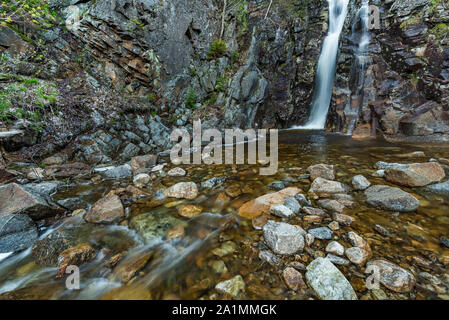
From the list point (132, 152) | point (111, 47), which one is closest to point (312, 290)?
point (132, 152)

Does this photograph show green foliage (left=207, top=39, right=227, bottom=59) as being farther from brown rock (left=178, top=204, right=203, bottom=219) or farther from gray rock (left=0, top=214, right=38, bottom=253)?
gray rock (left=0, top=214, right=38, bottom=253)

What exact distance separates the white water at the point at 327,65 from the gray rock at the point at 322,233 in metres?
13.5

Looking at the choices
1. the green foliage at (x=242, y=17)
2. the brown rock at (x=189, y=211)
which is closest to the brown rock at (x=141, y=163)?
the brown rock at (x=189, y=211)

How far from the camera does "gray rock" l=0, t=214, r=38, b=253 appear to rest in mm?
2182

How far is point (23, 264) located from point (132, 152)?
4.83m

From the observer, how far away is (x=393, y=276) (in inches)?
58.6

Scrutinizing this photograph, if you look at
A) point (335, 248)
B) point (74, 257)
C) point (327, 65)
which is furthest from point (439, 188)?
point (327, 65)

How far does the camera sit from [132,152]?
6414 millimetres

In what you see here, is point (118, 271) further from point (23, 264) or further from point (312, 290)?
point (312, 290)

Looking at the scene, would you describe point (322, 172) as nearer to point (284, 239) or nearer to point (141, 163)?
point (284, 239)

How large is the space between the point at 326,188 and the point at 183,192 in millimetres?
2764

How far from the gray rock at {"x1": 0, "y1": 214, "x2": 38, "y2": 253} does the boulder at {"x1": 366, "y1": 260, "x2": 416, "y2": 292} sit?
4037 millimetres

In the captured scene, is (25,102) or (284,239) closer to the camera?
(284,239)

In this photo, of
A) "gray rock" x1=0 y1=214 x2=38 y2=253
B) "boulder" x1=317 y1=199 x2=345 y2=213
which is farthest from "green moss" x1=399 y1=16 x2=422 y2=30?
"gray rock" x1=0 y1=214 x2=38 y2=253
